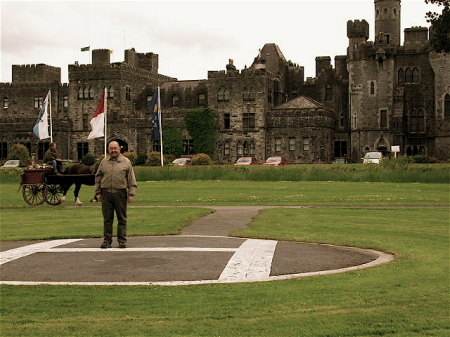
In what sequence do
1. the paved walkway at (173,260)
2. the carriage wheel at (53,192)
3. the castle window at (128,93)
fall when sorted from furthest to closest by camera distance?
the castle window at (128,93), the carriage wheel at (53,192), the paved walkway at (173,260)

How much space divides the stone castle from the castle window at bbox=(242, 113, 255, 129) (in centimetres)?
11

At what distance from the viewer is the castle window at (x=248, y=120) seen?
266 feet

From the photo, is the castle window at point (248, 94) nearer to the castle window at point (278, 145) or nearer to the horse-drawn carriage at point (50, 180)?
the castle window at point (278, 145)

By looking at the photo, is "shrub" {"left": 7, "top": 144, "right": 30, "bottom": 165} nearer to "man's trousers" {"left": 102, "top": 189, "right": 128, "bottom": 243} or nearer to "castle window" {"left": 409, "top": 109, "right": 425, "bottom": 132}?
"castle window" {"left": 409, "top": 109, "right": 425, "bottom": 132}

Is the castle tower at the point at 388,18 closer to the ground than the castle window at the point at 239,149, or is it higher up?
higher up

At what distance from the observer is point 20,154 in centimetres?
7950

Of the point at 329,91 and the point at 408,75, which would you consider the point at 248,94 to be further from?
the point at 408,75

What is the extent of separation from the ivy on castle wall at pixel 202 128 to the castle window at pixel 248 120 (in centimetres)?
353

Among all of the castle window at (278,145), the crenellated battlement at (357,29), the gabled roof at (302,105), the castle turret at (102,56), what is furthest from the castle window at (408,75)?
the castle turret at (102,56)

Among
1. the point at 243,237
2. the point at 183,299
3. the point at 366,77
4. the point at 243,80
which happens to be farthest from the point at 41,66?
the point at 183,299

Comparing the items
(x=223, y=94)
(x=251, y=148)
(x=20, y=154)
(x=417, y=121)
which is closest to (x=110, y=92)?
(x=20, y=154)

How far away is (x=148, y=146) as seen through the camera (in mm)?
83188

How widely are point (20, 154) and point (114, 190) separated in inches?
2663

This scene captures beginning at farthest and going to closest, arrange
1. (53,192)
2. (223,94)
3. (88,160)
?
(223,94)
(88,160)
(53,192)
